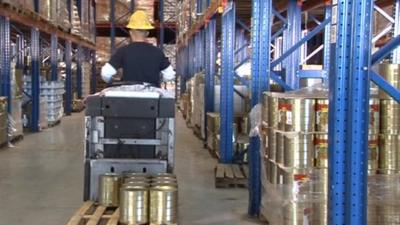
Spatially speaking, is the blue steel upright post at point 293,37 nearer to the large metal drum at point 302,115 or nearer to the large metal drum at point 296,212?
the large metal drum at point 302,115

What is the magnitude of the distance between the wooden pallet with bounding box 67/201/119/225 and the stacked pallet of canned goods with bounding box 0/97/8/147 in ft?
21.8

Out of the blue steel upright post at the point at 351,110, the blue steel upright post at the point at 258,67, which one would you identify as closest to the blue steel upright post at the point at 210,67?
the blue steel upright post at the point at 258,67

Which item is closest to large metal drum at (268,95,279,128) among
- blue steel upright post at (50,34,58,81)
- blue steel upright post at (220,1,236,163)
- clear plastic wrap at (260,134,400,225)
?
clear plastic wrap at (260,134,400,225)

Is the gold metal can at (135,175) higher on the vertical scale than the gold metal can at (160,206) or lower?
higher

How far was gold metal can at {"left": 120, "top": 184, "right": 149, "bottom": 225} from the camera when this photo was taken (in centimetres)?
486

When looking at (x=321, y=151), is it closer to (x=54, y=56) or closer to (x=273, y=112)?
(x=273, y=112)

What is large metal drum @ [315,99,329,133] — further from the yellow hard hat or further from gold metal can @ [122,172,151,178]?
the yellow hard hat

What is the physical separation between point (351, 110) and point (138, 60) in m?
3.14

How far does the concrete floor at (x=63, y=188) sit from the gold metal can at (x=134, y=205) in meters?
1.44

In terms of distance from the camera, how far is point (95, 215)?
507cm

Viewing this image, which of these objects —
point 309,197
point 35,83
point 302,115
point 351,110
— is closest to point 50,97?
point 35,83

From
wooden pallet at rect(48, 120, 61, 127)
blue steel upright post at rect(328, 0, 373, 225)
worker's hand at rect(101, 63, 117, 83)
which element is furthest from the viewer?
wooden pallet at rect(48, 120, 61, 127)

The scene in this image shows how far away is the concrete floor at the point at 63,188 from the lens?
256 inches

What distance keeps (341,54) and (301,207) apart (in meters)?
A: 1.94
